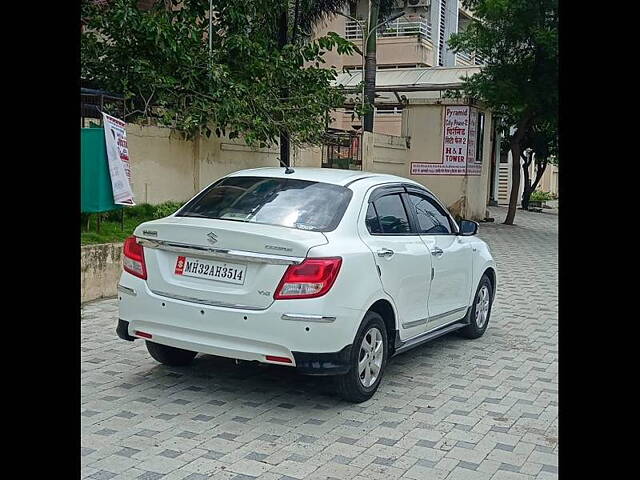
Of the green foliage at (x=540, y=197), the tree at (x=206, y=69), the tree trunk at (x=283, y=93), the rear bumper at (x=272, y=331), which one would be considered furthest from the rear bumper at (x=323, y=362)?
the green foliage at (x=540, y=197)

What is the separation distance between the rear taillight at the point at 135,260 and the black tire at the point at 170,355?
31.3 inches

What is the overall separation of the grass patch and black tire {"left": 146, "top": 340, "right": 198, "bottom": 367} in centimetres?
291

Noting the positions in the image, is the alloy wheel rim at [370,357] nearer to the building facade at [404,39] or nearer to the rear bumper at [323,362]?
the rear bumper at [323,362]

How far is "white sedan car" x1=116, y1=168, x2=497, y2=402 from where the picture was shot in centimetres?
485

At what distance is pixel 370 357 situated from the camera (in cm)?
536

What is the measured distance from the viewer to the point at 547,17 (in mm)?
17953

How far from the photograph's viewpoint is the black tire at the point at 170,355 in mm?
5988

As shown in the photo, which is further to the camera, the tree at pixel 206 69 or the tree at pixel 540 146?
the tree at pixel 540 146

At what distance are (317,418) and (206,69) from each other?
801cm

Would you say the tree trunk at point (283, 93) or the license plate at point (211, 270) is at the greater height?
the tree trunk at point (283, 93)

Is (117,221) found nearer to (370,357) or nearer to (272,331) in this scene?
(370,357)
